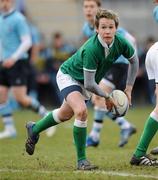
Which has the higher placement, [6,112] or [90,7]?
[90,7]

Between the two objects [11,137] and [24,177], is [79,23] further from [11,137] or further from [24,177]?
[24,177]

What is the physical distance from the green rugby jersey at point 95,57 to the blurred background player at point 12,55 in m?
4.02

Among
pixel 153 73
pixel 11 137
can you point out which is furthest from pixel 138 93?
pixel 153 73

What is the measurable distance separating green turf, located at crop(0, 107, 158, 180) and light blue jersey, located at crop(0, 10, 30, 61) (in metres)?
1.55

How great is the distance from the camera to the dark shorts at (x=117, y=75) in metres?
11.6

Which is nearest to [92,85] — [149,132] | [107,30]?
[107,30]

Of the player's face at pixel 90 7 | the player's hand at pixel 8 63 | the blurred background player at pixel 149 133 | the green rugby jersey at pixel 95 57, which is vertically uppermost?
the green rugby jersey at pixel 95 57

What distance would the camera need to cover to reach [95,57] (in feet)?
27.5

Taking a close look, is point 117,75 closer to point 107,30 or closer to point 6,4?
point 6,4

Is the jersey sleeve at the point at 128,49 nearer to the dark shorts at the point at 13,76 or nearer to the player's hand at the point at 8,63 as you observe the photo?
the player's hand at the point at 8,63

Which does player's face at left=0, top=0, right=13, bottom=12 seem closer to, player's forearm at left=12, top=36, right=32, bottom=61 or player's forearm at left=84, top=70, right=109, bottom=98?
player's forearm at left=12, top=36, right=32, bottom=61

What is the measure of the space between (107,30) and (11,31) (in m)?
4.89

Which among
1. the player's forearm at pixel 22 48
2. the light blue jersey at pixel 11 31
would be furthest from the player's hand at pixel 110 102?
the light blue jersey at pixel 11 31

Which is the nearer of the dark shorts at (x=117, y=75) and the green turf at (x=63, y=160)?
the green turf at (x=63, y=160)
